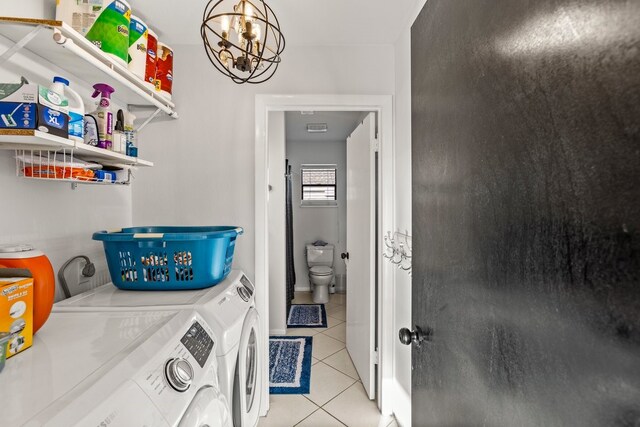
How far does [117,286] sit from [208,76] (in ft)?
4.35

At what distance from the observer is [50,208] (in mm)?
1292

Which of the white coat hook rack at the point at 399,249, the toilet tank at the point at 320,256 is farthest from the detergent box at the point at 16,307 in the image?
the toilet tank at the point at 320,256

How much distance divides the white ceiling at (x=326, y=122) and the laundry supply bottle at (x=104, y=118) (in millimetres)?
2010

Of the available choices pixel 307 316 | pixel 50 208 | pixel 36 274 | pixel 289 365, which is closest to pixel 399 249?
pixel 289 365

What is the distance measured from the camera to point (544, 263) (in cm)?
46

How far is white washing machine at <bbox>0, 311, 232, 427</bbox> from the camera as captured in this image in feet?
1.96

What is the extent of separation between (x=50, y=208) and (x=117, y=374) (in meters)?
0.99

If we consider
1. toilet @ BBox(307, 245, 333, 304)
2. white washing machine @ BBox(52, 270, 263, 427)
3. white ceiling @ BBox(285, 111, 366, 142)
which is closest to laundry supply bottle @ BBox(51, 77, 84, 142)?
white washing machine @ BBox(52, 270, 263, 427)

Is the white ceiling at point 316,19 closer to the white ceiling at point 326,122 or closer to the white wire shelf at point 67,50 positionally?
the white wire shelf at point 67,50

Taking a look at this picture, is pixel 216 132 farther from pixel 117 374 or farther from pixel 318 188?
pixel 318 188

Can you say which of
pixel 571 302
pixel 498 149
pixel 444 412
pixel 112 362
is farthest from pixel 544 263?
pixel 112 362

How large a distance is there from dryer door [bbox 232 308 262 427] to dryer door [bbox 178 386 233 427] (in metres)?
0.25

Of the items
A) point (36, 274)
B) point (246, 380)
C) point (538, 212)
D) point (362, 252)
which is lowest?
point (246, 380)

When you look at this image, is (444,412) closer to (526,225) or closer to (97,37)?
(526,225)
